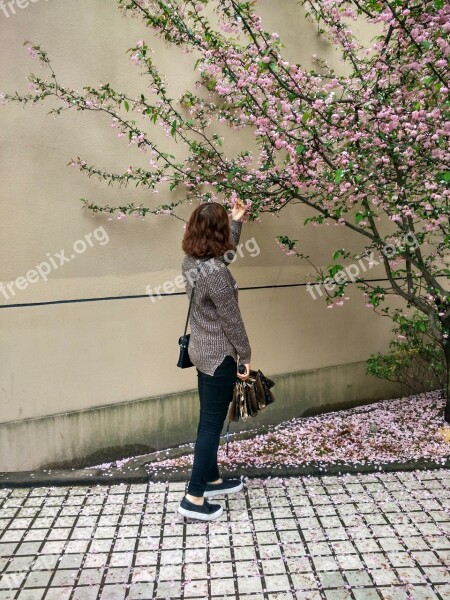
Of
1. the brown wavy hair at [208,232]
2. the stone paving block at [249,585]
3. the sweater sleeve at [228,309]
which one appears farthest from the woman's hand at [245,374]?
the stone paving block at [249,585]

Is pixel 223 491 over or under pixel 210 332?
under

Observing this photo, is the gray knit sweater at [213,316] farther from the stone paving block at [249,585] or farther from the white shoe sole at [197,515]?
the stone paving block at [249,585]

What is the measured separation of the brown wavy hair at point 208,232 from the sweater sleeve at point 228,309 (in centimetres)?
16

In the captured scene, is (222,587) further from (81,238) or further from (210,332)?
(81,238)

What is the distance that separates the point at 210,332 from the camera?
3291mm

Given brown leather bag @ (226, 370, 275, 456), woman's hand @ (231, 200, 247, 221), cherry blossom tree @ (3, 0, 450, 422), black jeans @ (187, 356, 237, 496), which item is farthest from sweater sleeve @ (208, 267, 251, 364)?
cherry blossom tree @ (3, 0, 450, 422)

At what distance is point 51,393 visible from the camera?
4141mm

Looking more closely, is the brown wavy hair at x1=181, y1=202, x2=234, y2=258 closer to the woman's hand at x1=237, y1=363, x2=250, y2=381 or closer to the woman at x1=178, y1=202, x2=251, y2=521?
the woman at x1=178, y1=202, x2=251, y2=521

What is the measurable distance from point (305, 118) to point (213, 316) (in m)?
1.27

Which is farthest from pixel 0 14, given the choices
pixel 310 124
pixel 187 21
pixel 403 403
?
pixel 403 403

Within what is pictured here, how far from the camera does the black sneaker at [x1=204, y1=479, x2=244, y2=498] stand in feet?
12.2

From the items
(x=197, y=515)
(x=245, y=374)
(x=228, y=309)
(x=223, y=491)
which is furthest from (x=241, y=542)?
(x=228, y=309)

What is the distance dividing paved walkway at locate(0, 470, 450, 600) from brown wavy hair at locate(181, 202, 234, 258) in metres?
1.65

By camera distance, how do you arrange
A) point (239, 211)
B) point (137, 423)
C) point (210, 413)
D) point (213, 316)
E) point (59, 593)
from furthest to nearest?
1. point (137, 423)
2. point (239, 211)
3. point (210, 413)
4. point (213, 316)
5. point (59, 593)
